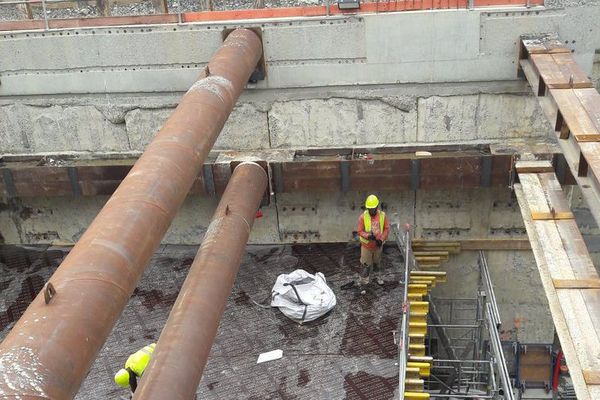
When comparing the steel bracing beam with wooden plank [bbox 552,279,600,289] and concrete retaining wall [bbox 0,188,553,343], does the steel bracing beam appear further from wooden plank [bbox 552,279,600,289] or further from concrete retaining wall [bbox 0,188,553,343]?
concrete retaining wall [bbox 0,188,553,343]

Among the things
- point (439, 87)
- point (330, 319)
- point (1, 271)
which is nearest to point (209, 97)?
point (330, 319)

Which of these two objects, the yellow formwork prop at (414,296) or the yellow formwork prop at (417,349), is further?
the yellow formwork prop at (414,296)

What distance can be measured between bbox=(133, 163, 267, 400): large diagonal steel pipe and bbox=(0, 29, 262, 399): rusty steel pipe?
0.95m

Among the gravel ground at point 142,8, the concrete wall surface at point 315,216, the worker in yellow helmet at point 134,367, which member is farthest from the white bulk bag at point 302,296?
the gravel ground at point 142,8

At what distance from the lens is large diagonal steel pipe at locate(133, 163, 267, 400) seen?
17.9ft

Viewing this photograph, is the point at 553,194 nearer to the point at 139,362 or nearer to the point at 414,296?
the point at 414,296

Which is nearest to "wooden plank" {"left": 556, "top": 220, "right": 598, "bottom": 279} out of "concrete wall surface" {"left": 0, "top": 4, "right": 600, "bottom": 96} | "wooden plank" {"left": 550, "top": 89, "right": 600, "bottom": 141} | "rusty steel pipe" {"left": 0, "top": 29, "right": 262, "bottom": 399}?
"wooden plank" {"left": 550, "top": 89, "right": 600, "bottom": 141}

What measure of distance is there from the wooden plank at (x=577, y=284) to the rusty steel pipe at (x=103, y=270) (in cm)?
383

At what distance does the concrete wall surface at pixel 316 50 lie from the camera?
32.3ft

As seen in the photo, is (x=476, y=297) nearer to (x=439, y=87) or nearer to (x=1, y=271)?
(x=439, y=87)

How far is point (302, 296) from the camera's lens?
9461mm

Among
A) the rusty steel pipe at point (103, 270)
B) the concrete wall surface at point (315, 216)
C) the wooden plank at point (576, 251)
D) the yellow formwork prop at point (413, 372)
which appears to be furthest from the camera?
the concrete wall surface at point (315, 216)

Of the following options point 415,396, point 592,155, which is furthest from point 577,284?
point 415,396

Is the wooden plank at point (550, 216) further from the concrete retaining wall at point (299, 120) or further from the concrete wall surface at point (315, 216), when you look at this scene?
the concrete retaining wall at point (299, 120)
